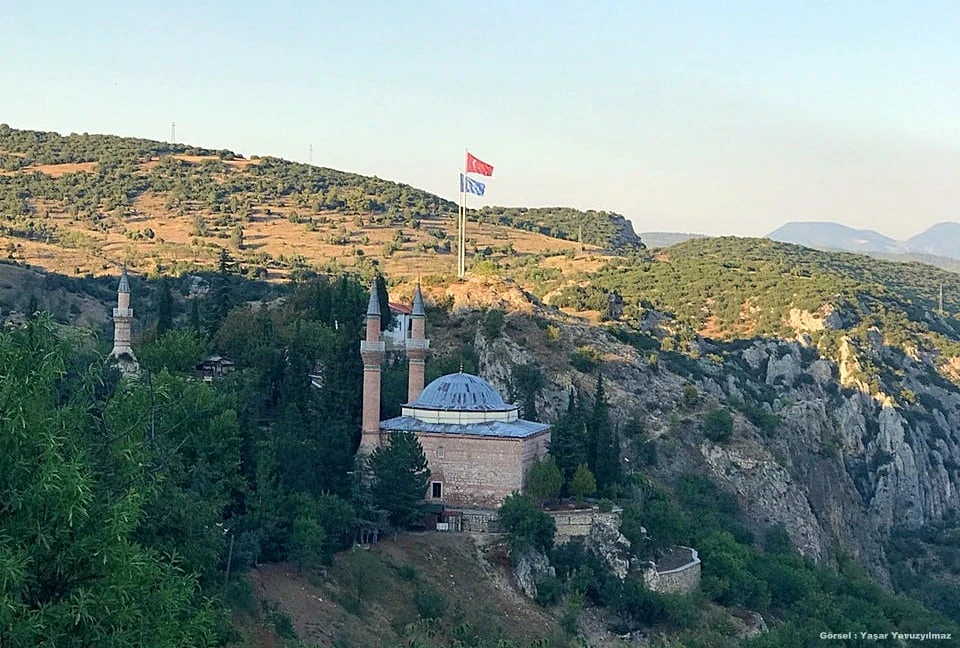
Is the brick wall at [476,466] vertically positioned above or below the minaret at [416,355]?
below

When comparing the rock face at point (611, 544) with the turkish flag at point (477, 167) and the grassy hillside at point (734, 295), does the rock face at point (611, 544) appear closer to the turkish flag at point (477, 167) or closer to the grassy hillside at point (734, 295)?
the turkish flag at point (477, 167)

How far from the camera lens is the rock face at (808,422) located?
57781mm

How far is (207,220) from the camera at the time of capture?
348 feet

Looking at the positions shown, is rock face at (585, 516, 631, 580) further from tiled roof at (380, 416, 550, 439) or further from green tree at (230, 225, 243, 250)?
green tree at (230, 225, 243, 250)

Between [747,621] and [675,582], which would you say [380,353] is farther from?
[747,621]

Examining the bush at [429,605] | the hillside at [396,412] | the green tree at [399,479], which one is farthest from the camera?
the green tree at [399,479]

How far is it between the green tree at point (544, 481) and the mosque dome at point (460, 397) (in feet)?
8.16

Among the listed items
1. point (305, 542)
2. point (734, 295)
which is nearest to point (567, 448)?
point (305, 542)

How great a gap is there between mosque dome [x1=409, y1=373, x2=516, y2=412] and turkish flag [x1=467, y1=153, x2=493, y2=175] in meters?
18.3

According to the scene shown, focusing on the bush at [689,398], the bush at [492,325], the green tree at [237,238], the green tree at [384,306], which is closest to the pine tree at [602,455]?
the green tree at [384,306]

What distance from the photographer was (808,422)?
68.0 m

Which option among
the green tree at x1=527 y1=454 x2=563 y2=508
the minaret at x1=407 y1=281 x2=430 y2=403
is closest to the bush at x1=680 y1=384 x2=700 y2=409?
the minaret at x1=407 y1=281 x2=430 y2=403

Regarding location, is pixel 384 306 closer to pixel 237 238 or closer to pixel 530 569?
pixel 530 569

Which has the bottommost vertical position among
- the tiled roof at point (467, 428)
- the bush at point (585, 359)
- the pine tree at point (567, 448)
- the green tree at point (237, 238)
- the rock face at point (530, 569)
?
the rock face at point (530, 569)
